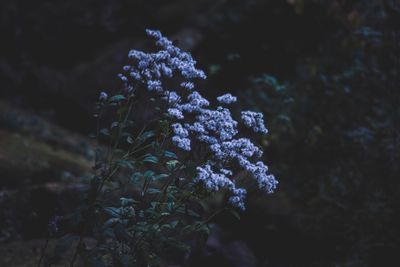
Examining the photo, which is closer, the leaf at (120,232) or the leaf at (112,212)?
the leaf at (120,232)

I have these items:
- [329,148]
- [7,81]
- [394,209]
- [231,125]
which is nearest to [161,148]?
[231,125]

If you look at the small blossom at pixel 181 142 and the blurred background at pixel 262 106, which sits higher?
the blurred background at pixel 262 106

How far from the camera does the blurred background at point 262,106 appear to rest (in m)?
5.66

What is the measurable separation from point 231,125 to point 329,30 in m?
7.14

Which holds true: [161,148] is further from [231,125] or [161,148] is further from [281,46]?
[281,46]

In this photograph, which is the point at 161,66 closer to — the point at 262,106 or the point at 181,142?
the point at 181,142

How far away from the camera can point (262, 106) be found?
820 cm

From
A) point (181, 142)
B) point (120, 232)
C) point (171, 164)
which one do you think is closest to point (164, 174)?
point (171, 164)

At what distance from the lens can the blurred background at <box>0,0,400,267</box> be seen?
5664 mm

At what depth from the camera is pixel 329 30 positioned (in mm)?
10086

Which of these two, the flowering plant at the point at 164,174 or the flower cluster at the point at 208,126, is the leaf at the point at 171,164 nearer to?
the flowering plant at the point at 164,174

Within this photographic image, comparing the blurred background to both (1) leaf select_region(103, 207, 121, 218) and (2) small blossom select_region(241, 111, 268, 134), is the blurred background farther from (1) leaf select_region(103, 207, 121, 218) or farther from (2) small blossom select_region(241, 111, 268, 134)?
(2) small blossom select_region(241, 111, 268, 134)

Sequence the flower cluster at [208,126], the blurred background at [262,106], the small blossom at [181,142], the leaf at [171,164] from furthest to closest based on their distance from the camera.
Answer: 1. the blurred background at [262,106]
2. the leaf at [171,164]
3. the flower cluster at [208,126]
4. the small blossom at [181,142]

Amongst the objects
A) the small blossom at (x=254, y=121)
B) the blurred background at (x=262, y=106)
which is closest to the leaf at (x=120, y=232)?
the small blossom at (x=254, y=121)
